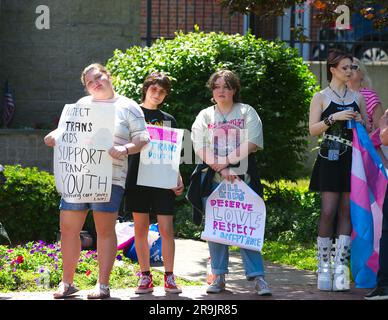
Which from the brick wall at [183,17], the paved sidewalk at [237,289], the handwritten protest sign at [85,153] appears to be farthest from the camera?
the brick wall at [183,17]

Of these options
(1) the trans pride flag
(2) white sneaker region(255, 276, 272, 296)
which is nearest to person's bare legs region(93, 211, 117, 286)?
(2) white sneaker region(255, 276, 272, 296)

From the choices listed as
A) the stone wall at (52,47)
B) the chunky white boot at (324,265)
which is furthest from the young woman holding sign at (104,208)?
the stone wall at (52,47)

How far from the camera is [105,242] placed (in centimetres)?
671

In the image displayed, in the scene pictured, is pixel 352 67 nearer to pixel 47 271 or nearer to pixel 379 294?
pixel 379 294

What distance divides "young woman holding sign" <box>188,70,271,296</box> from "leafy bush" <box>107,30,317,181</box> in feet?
11.1

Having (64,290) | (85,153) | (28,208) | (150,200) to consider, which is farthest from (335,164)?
(28,208)

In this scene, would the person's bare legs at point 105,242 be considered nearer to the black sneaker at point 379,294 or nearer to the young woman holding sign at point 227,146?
the young woman holding sign at point 227,146

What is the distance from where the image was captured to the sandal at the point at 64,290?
6664 mm

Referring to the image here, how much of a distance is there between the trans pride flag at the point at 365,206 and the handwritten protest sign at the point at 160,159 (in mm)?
1403

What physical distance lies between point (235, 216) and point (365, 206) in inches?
40.4

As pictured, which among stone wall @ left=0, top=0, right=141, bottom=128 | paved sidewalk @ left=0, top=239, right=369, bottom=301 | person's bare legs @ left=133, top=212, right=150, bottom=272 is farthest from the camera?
stone wall @ left=0, top=0, right=141, bottom=128

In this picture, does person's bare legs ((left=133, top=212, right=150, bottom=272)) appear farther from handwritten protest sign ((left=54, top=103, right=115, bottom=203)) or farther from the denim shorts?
handwritten protest sign ((left=54, top=103, right=115, bottom=203))

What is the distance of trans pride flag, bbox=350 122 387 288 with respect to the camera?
7.11 m

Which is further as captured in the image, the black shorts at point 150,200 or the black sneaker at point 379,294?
the black shorts at point 150,200
